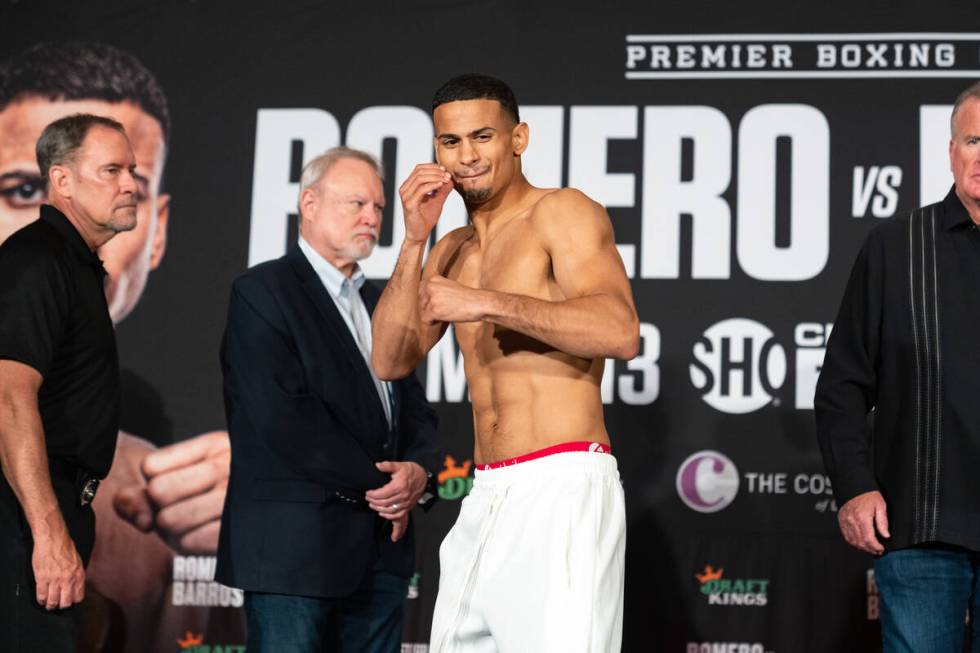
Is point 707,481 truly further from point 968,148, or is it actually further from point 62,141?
point 62,141

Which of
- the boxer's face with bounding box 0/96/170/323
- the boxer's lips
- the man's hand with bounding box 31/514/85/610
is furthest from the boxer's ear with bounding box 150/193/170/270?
the boxer's lips

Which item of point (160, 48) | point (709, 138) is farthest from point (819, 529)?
point (160, 48)

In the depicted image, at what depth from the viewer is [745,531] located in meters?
4.03

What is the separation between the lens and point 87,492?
2.80 meters

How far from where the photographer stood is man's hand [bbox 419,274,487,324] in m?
2.30

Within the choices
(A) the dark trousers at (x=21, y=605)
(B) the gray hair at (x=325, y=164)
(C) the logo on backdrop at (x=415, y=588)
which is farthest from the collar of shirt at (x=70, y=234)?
(C) the logo on backdrop at (x=415, y=588)

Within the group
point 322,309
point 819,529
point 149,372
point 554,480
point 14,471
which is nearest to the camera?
point 554,480

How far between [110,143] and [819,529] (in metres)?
2.46

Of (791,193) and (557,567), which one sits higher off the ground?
(791,193)

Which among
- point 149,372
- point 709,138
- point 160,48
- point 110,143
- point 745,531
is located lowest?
point 745,531

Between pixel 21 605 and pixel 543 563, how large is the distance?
1108 millimetres

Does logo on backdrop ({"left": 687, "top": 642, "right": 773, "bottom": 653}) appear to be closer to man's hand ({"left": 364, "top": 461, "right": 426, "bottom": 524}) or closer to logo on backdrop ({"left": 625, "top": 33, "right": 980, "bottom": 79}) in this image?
man's hand ({"left": 364, "top": 461, "right": 426, "bottom": 524})

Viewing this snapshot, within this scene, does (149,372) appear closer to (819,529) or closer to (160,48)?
(160,48)

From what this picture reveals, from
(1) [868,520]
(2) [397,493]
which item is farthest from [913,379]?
(2) [397,493]
